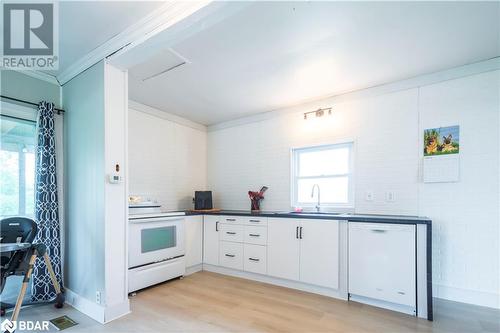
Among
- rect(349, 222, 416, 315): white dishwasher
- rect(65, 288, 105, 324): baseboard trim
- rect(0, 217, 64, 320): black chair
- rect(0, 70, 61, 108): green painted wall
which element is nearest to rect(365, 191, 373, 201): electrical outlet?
rect(349, 222, 416, 315): white dishwasher

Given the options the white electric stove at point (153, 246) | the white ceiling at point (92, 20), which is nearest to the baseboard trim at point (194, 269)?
the white electric stove at point (153, 246)

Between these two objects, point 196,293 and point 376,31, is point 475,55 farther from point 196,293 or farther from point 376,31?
point 196,293

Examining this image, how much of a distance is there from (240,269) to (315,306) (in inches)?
49.0

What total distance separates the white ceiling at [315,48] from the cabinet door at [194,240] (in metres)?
1.85

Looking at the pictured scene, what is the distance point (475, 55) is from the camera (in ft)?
8.32

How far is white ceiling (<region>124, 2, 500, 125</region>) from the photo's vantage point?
1903 millimetres

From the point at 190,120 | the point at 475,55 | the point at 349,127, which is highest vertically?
the point at 475,55

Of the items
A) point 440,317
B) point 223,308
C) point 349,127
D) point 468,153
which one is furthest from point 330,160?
point 223,308

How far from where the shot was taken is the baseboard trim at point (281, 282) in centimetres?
281

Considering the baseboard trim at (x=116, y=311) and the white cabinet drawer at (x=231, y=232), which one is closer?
the baseboard trim at (x=116, y=311)

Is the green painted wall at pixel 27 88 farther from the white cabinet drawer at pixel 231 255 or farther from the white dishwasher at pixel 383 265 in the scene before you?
the white dishwasher at pixel 383 265

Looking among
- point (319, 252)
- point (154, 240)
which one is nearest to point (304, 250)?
point (319, 252)

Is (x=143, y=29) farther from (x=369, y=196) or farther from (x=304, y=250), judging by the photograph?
(x=369, y=196)

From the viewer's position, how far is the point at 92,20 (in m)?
2.00
